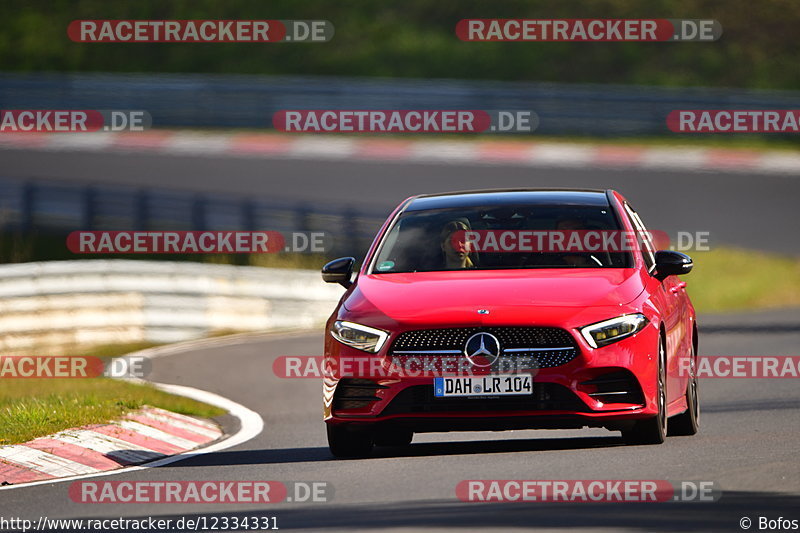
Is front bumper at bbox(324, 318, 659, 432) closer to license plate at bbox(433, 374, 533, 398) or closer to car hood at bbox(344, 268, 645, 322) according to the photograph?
license plate at bbox(433, 374, 533, 398)

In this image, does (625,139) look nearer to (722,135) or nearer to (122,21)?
(722,135)

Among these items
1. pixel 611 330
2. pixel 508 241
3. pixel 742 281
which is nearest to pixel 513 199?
pixel 508 241

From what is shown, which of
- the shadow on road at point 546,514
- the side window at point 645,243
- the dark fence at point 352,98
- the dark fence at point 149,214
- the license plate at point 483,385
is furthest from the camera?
the dark fence at point 352,98

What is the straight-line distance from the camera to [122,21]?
4984cm

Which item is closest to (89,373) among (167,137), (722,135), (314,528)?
(314,528)

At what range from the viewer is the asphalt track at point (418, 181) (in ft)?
97.5

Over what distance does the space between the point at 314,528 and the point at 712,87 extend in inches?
1524

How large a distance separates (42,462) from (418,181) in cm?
2241

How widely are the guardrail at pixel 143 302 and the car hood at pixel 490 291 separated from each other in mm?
10402

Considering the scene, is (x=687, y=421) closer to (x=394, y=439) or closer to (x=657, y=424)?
(x=657, y=424)

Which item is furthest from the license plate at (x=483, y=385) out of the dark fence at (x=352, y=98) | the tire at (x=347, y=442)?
the dark fence at (x=352, y=98)

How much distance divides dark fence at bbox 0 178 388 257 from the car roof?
48.8 feet

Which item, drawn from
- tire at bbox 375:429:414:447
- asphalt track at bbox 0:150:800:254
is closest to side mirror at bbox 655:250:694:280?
tire at bbox 375:429:414:447

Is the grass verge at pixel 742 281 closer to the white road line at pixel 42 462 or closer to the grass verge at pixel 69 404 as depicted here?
the grass verge at pixel 69 404
